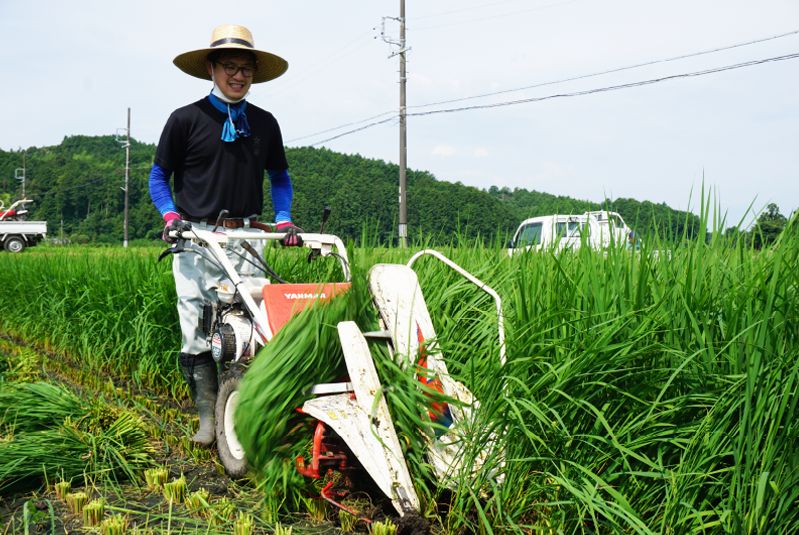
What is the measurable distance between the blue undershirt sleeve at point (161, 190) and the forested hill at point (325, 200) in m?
0.99

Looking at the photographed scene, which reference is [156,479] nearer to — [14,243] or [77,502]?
[77,502]

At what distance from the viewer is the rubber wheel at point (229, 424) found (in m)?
2.61

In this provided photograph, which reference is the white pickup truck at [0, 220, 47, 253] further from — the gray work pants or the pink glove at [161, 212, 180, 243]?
the pink glove at [161, 212, 180, 243]

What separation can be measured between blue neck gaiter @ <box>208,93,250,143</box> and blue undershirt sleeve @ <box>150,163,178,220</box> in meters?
0.43

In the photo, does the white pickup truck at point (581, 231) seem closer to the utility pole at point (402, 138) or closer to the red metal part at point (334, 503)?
the red metal part at point (334, 503)

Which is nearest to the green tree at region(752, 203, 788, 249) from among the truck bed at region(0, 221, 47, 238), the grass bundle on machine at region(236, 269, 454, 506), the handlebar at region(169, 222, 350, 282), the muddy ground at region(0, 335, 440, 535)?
the grass bundle on machine at region(236, 269, 454, 506)

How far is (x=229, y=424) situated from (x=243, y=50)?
2.14 metres

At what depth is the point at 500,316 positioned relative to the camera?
241 cm

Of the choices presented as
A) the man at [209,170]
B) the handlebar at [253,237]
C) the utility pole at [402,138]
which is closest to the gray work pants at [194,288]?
the man at [209,170]

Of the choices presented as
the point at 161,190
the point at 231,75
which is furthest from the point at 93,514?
the point at 231,75

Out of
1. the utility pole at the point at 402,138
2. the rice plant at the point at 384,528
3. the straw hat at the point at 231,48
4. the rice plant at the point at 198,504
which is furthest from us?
the utility pole at the point at 402,138

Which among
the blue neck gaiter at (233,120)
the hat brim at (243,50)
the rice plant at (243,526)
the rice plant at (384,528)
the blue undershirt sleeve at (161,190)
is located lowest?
the rice plant at (243,526)

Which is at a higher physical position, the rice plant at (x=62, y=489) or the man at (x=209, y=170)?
the man at (x=209, y=170)

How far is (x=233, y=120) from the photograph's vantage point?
3400 mm
